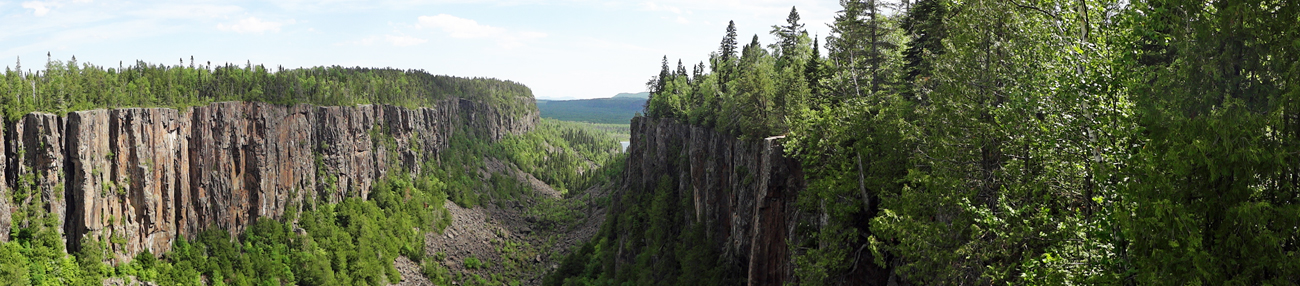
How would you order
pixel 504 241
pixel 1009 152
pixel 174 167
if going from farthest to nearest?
pixel 504 241
pixel 174 167
pixel 1009 152

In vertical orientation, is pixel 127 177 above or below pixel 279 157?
below

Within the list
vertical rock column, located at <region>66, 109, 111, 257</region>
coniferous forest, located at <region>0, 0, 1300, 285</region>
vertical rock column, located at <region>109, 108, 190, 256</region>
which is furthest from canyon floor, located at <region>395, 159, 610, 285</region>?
vertical rock column, located at <region>66, 109, 111, 257</region>

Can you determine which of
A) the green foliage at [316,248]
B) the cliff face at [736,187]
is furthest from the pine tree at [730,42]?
the green foliage at [316,248]

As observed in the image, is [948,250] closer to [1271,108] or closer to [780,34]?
[1271,108]

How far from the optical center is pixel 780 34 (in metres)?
79.6

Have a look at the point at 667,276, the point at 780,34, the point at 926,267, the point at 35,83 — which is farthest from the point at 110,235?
the point at 926,267

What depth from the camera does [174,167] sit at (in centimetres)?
7388

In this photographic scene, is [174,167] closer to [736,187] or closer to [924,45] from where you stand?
[736,187]

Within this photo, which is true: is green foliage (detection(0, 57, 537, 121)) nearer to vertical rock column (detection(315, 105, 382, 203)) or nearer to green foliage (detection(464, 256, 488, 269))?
vertical rock column (detection(315, 105, 382, 203))

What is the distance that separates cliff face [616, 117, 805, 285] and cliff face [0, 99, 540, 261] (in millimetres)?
44973

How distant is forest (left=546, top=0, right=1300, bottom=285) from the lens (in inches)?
388

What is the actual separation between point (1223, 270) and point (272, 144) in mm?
97374

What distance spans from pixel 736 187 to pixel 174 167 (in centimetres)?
5907

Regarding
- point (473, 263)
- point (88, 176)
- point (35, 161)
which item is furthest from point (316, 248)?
point (35, 161)
